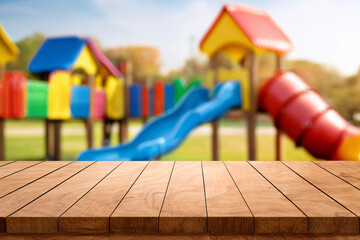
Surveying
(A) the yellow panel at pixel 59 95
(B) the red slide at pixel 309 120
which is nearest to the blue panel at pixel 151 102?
(A) the yellow panel at pixel 59 95

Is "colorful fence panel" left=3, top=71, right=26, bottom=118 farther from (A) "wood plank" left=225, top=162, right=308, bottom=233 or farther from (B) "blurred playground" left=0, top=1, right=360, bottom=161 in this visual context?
(A) "wood plank" left=225, top=162, right=308, bottom=233

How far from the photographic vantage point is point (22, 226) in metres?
1.55

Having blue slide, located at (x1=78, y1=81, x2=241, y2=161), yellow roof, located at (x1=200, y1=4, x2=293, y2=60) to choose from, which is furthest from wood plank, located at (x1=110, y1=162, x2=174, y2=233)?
yellow roof, located at (x1=200, y1=4, x2=293, y2=60)

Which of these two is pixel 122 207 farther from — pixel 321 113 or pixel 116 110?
pixel 116 110

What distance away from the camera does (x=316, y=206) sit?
66.1 inches

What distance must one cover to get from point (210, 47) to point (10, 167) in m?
7.27

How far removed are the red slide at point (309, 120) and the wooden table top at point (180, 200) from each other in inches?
176

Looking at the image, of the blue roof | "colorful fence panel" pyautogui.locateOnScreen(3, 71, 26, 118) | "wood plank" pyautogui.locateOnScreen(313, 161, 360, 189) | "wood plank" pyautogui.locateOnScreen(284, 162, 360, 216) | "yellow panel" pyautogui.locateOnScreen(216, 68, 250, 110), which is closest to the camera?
"wood plank" pyautogui.locateOnScreen(284, 162, 360, 216)

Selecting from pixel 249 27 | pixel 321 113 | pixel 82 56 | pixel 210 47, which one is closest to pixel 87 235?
pixel 321 113

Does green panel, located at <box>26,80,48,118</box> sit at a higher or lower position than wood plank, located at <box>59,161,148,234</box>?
higher

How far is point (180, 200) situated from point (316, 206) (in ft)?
1.92

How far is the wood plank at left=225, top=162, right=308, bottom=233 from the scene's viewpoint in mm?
1525

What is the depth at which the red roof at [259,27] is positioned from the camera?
812 centimetres

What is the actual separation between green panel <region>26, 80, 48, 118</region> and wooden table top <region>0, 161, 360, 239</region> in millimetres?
6020
